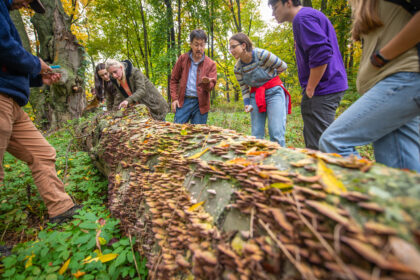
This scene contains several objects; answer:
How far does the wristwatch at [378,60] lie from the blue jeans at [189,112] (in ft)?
12.3

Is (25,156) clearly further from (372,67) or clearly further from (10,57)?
(372,67)

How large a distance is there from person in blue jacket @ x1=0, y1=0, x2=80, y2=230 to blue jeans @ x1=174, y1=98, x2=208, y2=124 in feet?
8.98

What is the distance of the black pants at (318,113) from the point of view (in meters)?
2.46

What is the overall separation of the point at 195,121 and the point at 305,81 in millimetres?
2965

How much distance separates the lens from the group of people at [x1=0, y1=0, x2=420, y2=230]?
4.69 feet

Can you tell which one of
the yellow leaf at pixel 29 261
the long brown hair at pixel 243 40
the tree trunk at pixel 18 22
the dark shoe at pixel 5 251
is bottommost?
the dark shoe at pixel 5 251

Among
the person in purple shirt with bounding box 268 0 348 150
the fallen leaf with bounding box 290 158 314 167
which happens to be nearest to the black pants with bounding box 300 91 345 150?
the person in purple shirt with bounding box 268 0 348 150

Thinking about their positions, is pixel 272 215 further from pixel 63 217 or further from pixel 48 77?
pixel 48 77

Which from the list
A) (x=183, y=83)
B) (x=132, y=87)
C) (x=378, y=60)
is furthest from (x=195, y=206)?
(x=132, y=87)

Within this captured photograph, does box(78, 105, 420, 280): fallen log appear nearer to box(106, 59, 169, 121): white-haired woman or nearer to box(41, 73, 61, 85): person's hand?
box(41, 73, 61, 85): person's hand

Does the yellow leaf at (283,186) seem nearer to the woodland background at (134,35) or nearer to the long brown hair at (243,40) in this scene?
the long brown hair at (243,40)

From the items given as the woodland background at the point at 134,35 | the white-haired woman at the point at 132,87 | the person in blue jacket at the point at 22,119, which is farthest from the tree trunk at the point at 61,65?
the person in blue jacket at the point at 22,119

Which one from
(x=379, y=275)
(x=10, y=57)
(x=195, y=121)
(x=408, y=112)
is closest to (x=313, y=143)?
(x=408, y=112)

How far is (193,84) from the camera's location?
15.6ft
